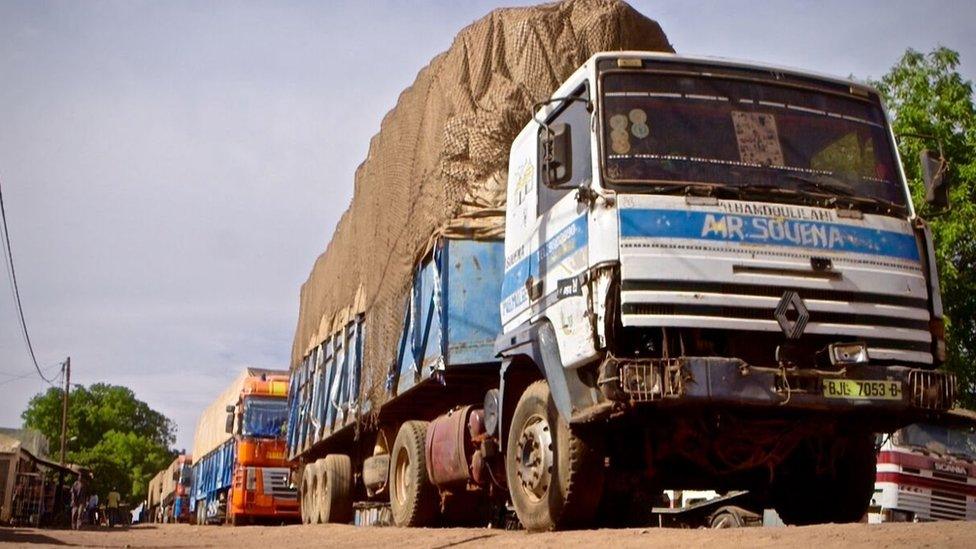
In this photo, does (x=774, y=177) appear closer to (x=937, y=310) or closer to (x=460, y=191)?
(x=937, y=310)

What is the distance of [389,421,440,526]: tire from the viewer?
34.1 ft

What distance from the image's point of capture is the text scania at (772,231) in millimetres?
6285

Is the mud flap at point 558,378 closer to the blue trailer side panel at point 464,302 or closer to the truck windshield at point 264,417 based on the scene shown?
the blue trailer side panel at point 464,302

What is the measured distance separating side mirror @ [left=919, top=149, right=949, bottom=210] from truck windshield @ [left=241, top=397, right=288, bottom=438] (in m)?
15.8

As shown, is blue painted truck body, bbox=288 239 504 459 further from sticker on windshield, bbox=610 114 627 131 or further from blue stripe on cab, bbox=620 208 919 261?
Result: blue stripe on cab, bbox=620 208 919 261

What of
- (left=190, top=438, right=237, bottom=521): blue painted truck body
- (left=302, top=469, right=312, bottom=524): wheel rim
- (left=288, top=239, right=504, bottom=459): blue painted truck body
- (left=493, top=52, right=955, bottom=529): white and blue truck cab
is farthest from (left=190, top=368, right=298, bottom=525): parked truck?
(left=493, top=52, right=955, bottom=529): white and blue truck cab

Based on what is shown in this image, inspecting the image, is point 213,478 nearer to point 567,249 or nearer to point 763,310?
point 567,249

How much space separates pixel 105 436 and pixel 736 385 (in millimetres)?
76304

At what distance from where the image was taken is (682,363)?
19.6 feet

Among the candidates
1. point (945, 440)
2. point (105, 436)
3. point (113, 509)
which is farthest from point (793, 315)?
point (105, 436)

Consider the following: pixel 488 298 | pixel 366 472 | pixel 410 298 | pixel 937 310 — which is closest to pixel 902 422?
pixel 937 310

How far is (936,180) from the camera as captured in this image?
7.02m

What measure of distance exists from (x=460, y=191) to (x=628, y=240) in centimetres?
339

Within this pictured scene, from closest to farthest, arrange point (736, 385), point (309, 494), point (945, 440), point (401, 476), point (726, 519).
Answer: point (736, 385)
point (726, 519)
point (401, 476)
point (945, 440)
point (309, 494)
